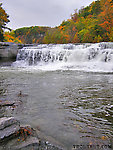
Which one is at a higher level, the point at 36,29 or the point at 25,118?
the point at 36,29

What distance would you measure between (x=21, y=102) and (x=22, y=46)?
11.3 meters

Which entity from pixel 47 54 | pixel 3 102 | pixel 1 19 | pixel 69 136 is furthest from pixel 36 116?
pixel 1 19

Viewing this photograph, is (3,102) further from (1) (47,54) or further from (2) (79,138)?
(1) (47,54)

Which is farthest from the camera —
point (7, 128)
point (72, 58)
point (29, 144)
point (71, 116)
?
point (72, 58)

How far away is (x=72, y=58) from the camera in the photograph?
976cm

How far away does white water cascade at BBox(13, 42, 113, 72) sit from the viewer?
27.6 feet

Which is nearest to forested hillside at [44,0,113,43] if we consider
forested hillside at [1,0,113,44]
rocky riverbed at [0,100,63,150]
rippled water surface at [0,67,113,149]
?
forested hillside at [1,0,113,44]

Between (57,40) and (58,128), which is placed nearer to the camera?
(58,128)

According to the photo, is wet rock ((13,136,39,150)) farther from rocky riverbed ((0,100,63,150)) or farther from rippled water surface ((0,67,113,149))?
rippled water surface ((0,67,113,149))

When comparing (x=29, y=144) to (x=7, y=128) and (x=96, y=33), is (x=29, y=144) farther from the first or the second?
(x=96, y=33)

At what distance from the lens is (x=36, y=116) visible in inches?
75.4

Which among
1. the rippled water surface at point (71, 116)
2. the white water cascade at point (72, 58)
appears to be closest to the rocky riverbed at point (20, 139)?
the rippled water surface at point (71, 116)

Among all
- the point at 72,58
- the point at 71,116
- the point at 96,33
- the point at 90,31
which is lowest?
the point at 71,116

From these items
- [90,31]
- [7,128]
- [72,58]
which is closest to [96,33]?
[90,31]
